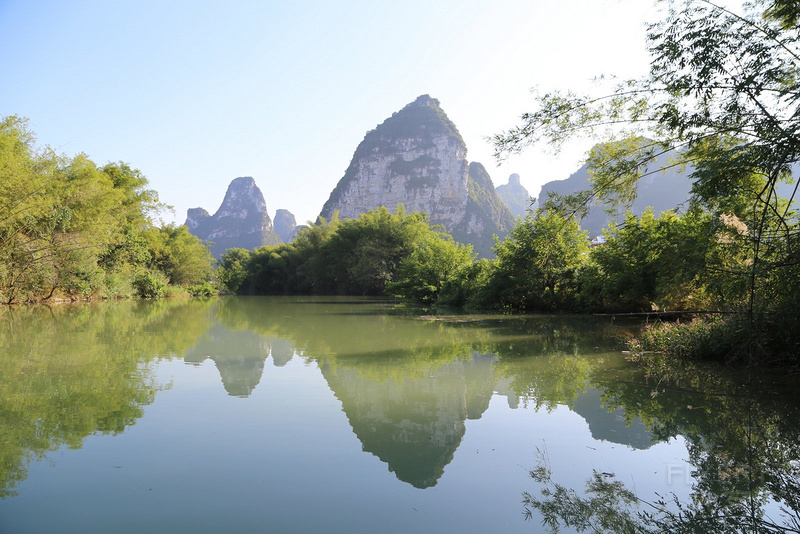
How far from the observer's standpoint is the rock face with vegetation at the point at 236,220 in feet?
558

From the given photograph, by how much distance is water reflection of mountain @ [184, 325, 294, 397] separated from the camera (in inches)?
217

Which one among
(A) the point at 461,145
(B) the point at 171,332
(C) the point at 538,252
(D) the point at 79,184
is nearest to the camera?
(B) the point at 171,332

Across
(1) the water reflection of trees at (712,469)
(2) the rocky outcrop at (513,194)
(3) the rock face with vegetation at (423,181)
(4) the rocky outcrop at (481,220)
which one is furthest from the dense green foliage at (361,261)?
(2) the rocky outcrop at (513,194)

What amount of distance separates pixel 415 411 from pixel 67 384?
3.72 m

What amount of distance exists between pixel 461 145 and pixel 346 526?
11131 centimetres

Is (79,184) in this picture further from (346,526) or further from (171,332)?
(346,526)

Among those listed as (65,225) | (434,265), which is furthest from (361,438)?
(434,265)

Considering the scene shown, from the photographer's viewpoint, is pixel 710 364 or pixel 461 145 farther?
pixel 461 145

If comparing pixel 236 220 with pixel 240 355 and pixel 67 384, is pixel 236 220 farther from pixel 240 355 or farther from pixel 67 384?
pixel 67 384

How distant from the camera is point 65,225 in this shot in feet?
55.5

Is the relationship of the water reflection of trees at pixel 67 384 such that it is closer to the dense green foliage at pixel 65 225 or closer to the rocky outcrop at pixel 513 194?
the dense green foliage at pixel 65 225

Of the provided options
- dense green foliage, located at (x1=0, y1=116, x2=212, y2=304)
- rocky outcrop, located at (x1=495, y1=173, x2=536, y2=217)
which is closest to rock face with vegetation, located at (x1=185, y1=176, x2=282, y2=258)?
rocky outcrop, located at (x1=495, y1=173, x2=536, y2=217)

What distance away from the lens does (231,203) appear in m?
185

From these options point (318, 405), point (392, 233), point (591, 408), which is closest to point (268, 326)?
point (318, 405)
